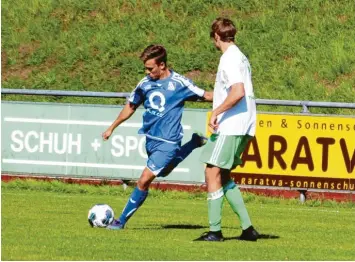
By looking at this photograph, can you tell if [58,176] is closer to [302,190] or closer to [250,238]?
[302,190]

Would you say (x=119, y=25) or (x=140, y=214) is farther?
(x=119, y=25)

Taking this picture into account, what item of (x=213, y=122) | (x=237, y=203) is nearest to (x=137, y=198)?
(x=237, y=203)

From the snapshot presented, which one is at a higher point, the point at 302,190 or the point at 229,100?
the point at 229,100

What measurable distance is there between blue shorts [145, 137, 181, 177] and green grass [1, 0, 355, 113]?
11.3m

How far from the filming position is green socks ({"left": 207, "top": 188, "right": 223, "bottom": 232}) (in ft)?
38.3

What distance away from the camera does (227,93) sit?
11.6m

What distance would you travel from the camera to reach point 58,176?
63.7ft

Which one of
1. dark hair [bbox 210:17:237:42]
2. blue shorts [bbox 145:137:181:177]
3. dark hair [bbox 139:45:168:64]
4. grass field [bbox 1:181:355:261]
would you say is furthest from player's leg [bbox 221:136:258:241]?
dark hair [bbox 139:45:168:64]

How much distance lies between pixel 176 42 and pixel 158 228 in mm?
14920

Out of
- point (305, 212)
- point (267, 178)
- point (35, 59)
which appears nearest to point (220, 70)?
point (305, 212)

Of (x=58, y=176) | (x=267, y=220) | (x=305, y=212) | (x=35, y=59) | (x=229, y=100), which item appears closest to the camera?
(x=229, y=100)

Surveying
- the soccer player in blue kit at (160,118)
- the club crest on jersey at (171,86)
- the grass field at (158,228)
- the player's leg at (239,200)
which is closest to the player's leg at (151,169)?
the soccer player in blue kit at (160,118)

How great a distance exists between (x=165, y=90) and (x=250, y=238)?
6.60 feet

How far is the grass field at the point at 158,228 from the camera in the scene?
1059 centimetres
